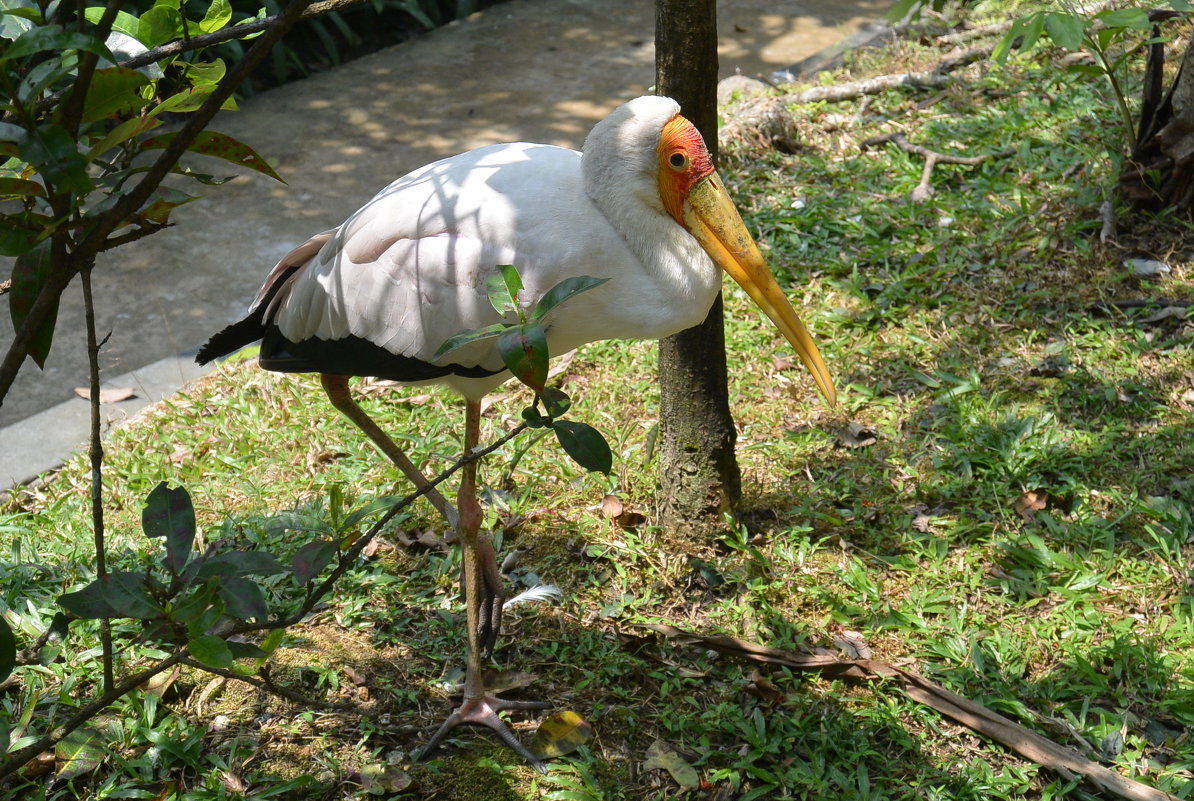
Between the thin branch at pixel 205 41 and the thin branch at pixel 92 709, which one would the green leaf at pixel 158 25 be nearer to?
the thin branch at pixel 205 41

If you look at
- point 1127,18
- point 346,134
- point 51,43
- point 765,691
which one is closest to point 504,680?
point 765,691

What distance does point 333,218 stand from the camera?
4902 mm

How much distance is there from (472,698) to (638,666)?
42cm

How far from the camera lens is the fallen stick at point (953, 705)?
224 centimetres

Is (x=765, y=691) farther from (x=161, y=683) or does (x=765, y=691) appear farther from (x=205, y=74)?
(x=205, y=74)

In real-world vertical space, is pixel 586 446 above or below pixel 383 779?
above

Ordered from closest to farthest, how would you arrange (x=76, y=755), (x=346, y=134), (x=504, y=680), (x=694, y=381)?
(x=76, y=755) → (x=504, y=680) → (x=694, y=381) → (x=346, y=134)

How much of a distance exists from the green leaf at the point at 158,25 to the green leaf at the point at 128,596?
73cm

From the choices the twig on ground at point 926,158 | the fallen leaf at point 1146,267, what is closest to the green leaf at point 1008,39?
the fallen leaf at point 1146,267

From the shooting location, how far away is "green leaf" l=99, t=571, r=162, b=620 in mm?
1412

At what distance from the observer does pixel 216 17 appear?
5.26 ft

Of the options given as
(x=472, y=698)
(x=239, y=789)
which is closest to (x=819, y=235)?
(x=472, y=698)

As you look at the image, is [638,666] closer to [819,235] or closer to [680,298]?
[680,298]

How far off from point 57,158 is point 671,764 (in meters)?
1.77
